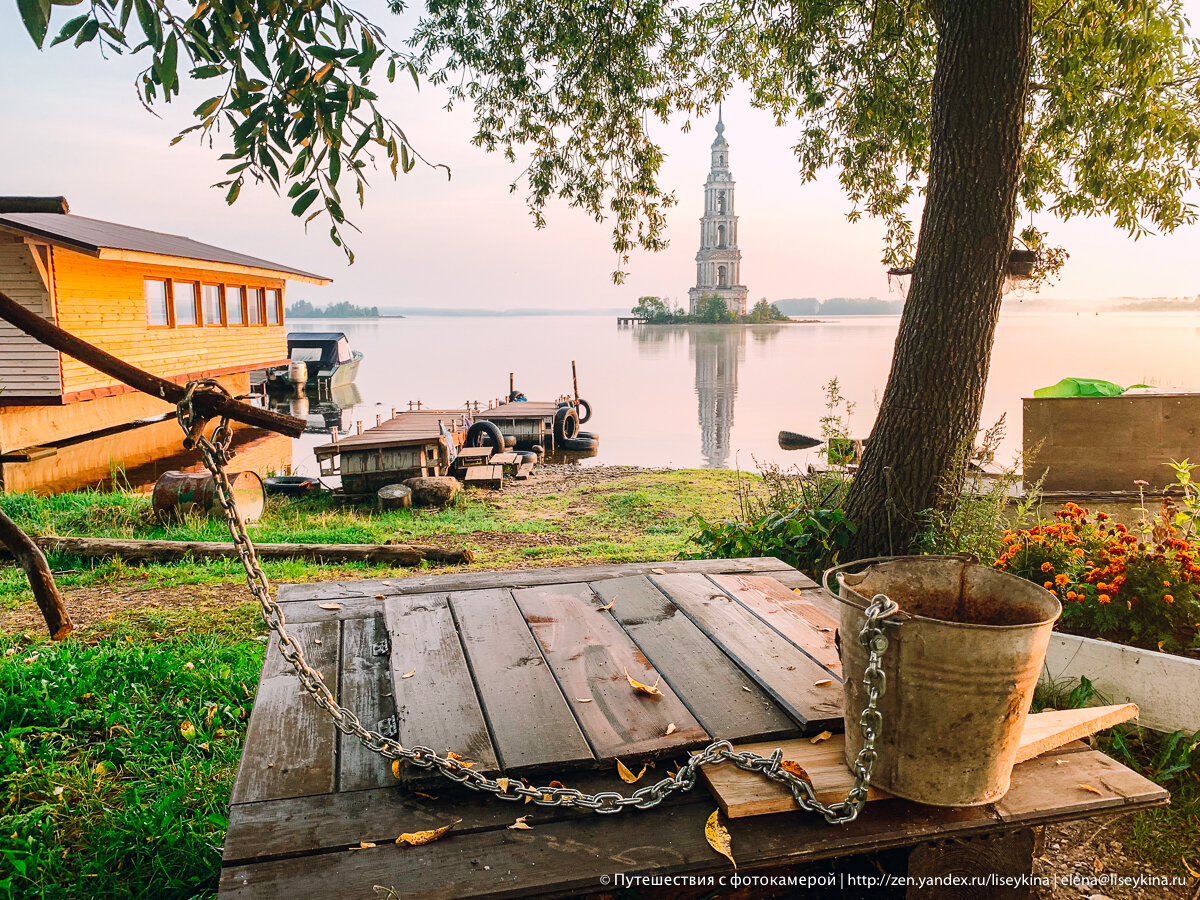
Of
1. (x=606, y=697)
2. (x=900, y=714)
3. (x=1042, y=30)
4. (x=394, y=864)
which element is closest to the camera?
(x=394, y=864)

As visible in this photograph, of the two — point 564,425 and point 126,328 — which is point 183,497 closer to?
point 126,328

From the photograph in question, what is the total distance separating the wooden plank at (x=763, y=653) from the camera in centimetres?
235

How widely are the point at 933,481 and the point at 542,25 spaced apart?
21.5ft

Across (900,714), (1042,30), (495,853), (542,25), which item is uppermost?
(542,25)

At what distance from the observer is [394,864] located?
1.74 m

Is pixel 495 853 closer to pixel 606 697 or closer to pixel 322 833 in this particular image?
pixel 322 833

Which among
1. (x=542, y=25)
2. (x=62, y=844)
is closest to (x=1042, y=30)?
(x=542, y=25)

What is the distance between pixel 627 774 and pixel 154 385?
163 centimetres

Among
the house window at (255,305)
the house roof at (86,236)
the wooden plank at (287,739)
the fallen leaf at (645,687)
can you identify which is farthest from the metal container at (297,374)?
the fallen leaf at (645,687)

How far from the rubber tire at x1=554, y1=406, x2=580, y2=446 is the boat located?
52.9 feet

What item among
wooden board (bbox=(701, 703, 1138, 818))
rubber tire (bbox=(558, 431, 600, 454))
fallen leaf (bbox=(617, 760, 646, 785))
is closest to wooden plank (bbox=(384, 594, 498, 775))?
fallen leaf (bbox=(617, 760, 646, 785))

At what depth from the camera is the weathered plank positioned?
3473 millimetres

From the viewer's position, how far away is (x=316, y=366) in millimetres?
38781

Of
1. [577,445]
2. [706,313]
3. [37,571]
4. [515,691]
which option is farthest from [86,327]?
[706,313]
